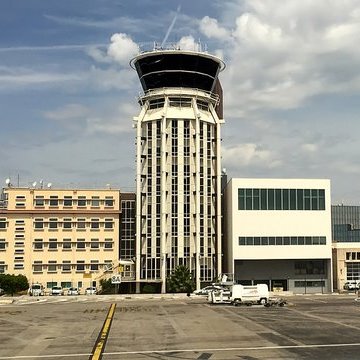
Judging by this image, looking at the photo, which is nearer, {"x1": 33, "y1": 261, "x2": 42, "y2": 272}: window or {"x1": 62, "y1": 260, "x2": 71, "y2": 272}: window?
{"x1": 33, "y1": 261, "x2": 42, "y2": 272}: window

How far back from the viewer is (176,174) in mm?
100750

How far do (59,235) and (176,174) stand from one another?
25981 mm

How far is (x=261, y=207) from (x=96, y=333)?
69.1 metres

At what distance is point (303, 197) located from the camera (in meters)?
101

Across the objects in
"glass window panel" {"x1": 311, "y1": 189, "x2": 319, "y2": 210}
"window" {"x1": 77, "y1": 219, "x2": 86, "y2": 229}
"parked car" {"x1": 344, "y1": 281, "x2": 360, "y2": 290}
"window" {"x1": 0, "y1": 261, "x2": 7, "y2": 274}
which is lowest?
"parked car" {"x1": 344, "y1": 281, "x2": 360, "y2": 290}

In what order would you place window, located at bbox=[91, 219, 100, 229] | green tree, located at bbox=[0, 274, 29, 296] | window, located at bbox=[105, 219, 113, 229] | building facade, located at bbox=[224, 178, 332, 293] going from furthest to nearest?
window, located at bbox=[105, 219, 113, 229]
window, located at bbox=[91, 219, 100, 229]
green tree, located at bbox=[0, 274, 29, 296]
building facade, located at bbox=[224, 178, 332, 293]

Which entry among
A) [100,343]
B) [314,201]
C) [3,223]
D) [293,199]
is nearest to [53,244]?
[3,223]

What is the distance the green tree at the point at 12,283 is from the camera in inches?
3937

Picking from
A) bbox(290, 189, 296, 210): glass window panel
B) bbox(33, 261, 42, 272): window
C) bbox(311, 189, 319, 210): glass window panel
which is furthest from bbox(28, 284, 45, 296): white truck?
bbox(311, 189, 319, 210): glass window panel

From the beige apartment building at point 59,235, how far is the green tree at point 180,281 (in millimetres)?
15593

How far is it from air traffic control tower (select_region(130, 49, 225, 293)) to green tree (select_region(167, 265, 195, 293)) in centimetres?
214

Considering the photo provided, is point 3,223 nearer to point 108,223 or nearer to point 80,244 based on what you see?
point 80,244

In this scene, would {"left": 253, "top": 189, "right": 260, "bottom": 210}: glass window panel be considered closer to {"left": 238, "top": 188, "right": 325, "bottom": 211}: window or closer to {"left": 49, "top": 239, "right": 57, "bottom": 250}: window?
{"left": 238, "top": 188, "right": 325, "bottom": 211}: window

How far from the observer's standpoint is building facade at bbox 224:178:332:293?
99625 millimetres
